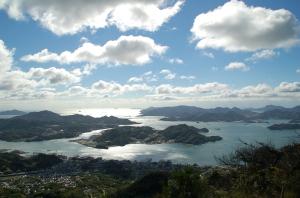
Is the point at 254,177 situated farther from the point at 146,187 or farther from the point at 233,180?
the point at 146,187

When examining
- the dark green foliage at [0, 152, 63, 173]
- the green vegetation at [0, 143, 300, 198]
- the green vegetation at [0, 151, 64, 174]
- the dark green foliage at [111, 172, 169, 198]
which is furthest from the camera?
the dark green foliage at [0, 152, 63, 173]

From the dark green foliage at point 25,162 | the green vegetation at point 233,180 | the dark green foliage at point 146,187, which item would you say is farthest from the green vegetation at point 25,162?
the dark green foliage at point 146,187

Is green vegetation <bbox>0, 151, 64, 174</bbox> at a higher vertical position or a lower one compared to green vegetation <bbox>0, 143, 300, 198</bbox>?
lower

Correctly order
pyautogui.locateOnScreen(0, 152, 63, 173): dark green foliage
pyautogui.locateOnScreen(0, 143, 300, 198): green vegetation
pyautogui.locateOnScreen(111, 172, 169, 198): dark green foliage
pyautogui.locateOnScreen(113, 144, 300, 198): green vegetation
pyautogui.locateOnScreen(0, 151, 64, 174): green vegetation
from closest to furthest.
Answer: pyautogui.locateOnScreen(113, 144, 300, 198): green vegetation
pyautogui.locateOnScreen(0, 143, 300, 198): green vegetation
pyautogui.locateOnScreen(111, 172, 169, 198): dark green foliage
pyautogui.locateOnScreen(0, 151, 64, 174): green vegetation
pyautogui.locateOnScreen(0, 152, 63, 173): dark green foliage

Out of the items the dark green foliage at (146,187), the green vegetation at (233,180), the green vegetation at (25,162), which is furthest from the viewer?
the green vegetation at (25,162)

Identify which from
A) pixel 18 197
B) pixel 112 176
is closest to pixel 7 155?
pixel 112 176

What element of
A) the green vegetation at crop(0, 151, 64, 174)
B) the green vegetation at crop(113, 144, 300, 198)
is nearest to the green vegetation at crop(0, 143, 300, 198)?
the green vegetation at crop(113, 144, 300, 198)

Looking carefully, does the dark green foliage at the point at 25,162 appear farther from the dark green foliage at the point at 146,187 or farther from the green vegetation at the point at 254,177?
the green vegetation at the point at 254,177

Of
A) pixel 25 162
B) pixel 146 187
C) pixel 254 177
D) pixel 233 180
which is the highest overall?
pixel 254 177

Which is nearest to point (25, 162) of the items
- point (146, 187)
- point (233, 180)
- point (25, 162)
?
point (25, 162)

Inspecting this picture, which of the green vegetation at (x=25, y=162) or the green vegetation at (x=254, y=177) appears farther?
the green vegetation at (x=25, y=162)

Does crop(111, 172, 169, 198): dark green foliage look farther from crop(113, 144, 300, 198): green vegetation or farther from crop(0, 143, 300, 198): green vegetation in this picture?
crop(113, 144, 300, 198): green vegetation

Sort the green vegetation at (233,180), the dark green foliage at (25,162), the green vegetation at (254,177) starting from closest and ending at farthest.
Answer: the green vegetation at (254,177) < the green vegetation at (233,180) < the dark green foliage at (25,162)

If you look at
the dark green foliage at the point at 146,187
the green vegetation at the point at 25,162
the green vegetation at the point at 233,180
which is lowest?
the green vegetation at the point at 25,162
